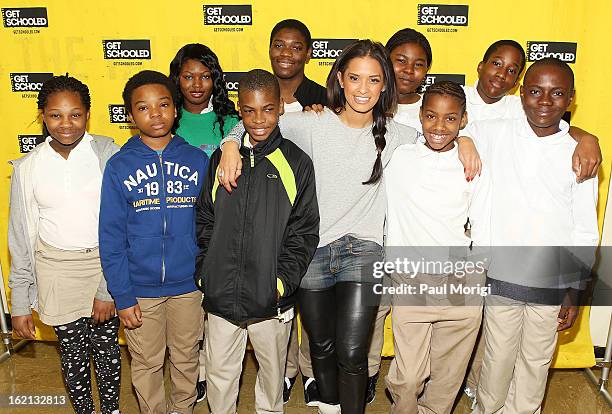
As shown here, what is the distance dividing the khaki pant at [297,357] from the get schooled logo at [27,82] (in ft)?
7.96

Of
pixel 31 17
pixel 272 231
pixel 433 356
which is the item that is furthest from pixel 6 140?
pixel 433 356

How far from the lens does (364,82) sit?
8.66 feet

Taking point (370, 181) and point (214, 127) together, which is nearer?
point (370, 181)

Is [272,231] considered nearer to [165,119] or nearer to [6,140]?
[165,119]

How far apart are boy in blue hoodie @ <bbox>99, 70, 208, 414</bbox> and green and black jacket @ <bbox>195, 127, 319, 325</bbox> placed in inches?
7.4

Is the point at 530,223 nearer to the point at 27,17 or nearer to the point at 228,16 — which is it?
the point at 228,16

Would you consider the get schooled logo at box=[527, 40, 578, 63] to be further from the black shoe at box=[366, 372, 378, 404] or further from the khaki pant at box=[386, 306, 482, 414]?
the black shoe at box=[366, 372, 378, 404]

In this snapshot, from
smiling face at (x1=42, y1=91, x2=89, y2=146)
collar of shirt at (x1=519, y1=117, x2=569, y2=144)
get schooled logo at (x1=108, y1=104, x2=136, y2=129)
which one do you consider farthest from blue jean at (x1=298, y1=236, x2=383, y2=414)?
get schooled logo at (x1=108, y1=104, x2=136, y2=129)

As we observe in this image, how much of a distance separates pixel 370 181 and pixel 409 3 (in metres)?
1.62

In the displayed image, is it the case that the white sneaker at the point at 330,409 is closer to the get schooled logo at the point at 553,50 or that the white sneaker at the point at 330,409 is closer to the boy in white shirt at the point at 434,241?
the boy in white shirt at the point at 434,241

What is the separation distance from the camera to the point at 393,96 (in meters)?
2.73

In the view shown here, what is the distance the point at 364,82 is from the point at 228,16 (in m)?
1.53

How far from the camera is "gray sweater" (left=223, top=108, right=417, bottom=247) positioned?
269cm

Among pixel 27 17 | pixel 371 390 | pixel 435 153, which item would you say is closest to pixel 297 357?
pixel 371 390
